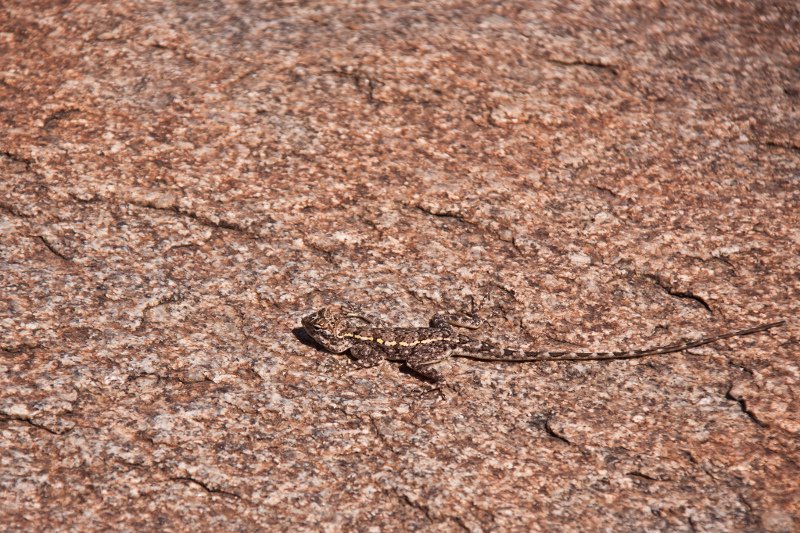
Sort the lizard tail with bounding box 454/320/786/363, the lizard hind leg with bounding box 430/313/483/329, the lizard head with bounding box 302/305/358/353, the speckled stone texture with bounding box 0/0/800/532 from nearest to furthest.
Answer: the speckled stone texture with bounding box 0/0/800/532 < the lizard head with bounding box 302/305/358/353 < the lizard tail with bounding box 454/320/786/363 < the lizard hind leg with bounding box 430/313/483/329

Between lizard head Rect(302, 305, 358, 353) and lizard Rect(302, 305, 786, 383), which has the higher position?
lizard head Rect(302, 305, 358, 353)

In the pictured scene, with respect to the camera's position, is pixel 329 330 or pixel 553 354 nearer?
pixel 329 330

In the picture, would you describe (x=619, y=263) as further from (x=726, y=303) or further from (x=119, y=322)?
(x=119, y=322)

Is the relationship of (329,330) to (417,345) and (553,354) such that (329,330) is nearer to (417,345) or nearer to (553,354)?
(417,345)

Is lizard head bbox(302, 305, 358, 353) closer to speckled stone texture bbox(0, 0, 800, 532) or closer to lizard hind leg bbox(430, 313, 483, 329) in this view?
speckled stone texture bbox(0, 0, 800, 532)

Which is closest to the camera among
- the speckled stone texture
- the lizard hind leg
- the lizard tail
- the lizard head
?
the speckled stone texture

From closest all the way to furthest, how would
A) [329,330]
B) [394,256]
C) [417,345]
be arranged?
[329,330] < [417,345] < [394,256]

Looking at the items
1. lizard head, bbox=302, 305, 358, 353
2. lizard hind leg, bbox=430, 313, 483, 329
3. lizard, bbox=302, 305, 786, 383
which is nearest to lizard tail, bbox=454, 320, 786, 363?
lizard, bbox=302, 305, 786, 383

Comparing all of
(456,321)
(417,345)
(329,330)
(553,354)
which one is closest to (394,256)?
(456,321)

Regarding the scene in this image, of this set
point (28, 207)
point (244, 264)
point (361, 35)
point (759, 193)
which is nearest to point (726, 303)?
point (759, 193)
